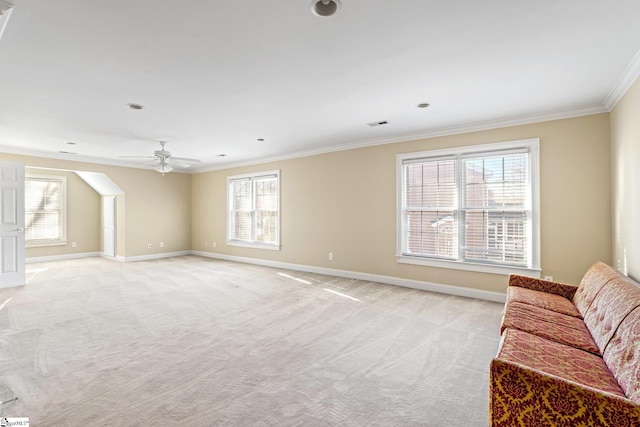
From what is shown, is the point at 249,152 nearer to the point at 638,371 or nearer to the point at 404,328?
the point at 404,328

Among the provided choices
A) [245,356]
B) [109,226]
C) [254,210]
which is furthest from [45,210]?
[245,356]

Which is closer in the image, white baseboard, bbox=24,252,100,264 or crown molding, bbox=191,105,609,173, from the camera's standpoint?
crown molding, bbox=191,105,609,173

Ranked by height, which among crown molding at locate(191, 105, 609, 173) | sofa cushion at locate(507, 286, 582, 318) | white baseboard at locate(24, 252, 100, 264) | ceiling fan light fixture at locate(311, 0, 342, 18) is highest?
ceiling fan light fixture at locate(311, 0, 342, 18)

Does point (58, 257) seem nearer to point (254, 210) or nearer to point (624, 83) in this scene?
point (254, 210)

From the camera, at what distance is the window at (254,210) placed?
279 inches

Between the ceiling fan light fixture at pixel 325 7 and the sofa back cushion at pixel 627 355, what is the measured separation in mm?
2469

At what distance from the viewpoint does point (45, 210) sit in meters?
7.68

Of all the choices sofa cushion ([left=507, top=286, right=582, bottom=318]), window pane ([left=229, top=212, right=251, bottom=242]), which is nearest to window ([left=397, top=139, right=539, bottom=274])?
sofa cushion ([left=507, top=286, right=582, bottom=318])

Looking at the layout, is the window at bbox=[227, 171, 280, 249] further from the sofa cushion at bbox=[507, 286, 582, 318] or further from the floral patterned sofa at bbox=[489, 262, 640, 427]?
the floral patterned sofa at bbox=[489, 262, 640, 427]

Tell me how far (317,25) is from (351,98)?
142cm

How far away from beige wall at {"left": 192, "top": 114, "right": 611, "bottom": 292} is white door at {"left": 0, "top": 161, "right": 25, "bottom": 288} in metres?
3.84

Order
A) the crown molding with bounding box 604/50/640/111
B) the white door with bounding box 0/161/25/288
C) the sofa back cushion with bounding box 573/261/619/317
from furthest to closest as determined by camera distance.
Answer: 1. the white door with bounding box 0/161/25/288
2. the crown molding with bounding box 604/50/640/111
3. the sofa back cushion with bounding box 573/261/619/317

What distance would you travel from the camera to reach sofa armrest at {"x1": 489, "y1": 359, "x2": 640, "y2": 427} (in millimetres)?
1271

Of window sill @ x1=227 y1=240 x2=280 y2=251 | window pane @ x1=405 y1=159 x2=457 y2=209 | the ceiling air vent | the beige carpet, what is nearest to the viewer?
the beige carpet
